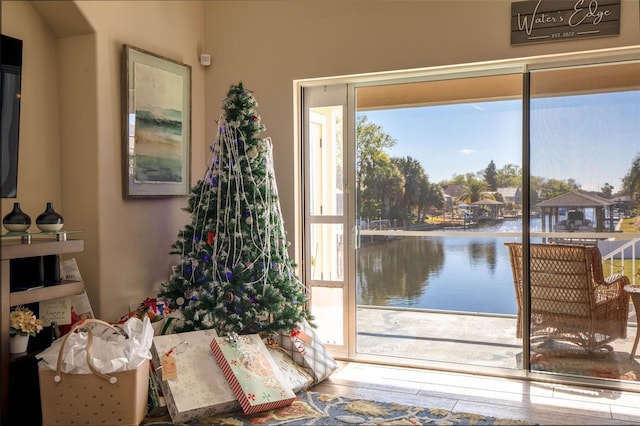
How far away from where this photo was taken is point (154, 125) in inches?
162

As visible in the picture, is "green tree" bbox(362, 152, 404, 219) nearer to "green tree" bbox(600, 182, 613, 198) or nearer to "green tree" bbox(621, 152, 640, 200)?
"green tree" bbox(600, 182, 613, 198)

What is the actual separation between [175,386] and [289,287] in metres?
0.99

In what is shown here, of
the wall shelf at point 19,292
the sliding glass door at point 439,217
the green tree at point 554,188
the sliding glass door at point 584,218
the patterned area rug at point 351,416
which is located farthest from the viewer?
the sliding glass door at point 439,217

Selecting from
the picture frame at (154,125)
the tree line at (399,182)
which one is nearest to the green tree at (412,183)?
the tree line at (399,182)

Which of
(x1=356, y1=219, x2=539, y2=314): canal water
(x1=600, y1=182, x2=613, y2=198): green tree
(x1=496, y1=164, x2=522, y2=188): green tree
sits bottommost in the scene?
(x1=356, y1=219, x2=539, y2=314): canal water

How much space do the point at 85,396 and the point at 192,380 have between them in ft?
1.97

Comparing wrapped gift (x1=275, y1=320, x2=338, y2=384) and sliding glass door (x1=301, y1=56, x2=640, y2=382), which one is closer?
sliding glass door (x1=301, y1=56, x2=640, y2=382)

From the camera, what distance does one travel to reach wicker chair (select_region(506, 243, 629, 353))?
12.5ft

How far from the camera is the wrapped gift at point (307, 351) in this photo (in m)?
3.91

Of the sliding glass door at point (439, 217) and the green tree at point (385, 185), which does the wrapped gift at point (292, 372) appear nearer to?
the sliding glass door at point (439, 217)

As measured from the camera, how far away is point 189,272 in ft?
12.6

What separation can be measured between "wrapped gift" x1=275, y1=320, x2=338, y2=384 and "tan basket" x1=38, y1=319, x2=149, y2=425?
121cm

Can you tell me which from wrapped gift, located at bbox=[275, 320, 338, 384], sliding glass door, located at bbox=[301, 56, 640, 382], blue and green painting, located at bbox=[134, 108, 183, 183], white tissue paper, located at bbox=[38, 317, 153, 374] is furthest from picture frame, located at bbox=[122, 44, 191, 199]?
wrapped gift, located at bbox=[275, 320, 338, 384]

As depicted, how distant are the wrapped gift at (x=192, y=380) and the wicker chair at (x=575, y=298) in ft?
7.03
